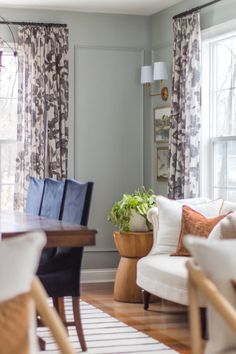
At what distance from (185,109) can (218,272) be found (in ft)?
15.2

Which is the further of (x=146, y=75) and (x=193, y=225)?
(x=146, y=75)

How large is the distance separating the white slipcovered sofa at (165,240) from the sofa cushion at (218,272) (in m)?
2.85

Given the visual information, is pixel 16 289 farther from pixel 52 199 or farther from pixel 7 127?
pixel 7 127

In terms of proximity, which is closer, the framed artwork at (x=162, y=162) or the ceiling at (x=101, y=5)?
the ceiling at (x=101, y=5)

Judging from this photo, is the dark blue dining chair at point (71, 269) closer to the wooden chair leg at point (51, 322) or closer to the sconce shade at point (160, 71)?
the wooden chair leg at point (51, 322)

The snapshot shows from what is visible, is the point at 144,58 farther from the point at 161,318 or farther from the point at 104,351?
the point at 104,351

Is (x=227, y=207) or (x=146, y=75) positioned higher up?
(x=146, y=75)

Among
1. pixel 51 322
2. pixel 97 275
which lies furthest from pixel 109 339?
pixel 51 322

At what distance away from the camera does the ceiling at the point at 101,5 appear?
7.70 metres

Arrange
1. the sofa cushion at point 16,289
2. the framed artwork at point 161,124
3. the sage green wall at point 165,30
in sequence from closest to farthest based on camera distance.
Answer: the sofa cushion at point 16,289 < the sage green wall at point 165,30 < the framed artwork at point 161,124

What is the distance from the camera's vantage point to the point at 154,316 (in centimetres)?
637

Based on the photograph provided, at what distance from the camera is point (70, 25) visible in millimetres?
8094

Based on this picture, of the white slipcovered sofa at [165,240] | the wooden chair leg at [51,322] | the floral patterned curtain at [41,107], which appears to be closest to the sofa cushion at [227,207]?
the white slipcovered sofa at [165,240]

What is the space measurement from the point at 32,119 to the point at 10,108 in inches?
13.1
